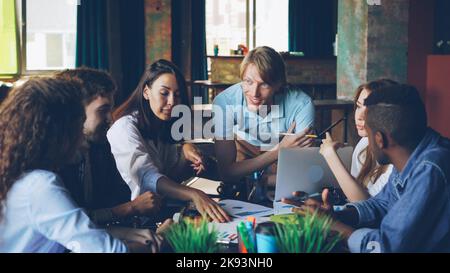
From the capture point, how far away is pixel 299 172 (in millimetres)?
2225

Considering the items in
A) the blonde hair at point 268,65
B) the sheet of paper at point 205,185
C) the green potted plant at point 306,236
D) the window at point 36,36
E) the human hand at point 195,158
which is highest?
the window at point 36,36

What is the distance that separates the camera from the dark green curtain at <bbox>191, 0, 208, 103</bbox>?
31.8 feet

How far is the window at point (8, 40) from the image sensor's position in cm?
777

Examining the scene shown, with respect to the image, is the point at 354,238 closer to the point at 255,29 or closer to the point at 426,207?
the point at 426,207

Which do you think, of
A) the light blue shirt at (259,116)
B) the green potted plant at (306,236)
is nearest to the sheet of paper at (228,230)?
the green potted plant at (306,236)

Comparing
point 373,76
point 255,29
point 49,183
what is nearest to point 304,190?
point 49,183

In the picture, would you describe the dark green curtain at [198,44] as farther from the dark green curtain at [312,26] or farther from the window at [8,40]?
the window at [8,40]

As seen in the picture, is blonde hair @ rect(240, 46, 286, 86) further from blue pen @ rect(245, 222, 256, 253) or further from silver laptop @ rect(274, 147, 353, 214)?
blue pen @ rect(245, 222, 256, 253)

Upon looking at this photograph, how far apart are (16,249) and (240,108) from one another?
176 centimetres

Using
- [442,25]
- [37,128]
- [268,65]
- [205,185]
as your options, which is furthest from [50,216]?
[442,25]

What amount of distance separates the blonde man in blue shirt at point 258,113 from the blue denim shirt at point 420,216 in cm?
123

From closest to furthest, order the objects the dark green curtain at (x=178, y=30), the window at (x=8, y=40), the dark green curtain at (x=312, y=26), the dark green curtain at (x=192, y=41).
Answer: the window at (x=8, y=40) → the dark green curtain at (x=178, y=30) → the dark green curtain at (x=192, y=41) → the dark green curtain at (x=312, y=26)

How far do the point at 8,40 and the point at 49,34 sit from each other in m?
0.70
